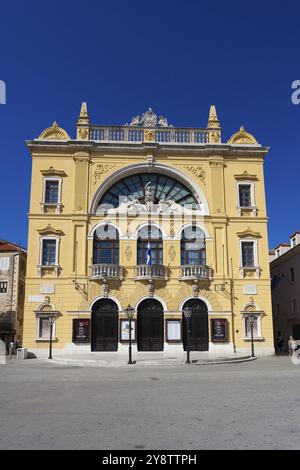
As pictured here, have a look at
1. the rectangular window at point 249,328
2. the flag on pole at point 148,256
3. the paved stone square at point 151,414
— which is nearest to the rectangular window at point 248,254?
the rectangular window at point 249,328

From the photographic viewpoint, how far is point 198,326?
102 ft

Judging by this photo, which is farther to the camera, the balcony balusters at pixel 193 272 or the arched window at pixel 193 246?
the arched window at pixel 193 246

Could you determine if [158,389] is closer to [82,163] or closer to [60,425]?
→ [60,425]

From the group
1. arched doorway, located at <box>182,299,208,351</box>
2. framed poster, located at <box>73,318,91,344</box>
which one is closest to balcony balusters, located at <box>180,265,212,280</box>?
arched doorway, located at <box>182,299,208,351</box>

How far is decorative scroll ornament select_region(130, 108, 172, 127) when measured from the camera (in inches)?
1346

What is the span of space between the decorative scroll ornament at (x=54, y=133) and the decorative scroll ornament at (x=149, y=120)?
16.7ft

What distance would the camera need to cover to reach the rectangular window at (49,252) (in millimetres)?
31578

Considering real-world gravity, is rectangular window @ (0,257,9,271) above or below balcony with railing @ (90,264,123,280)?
above

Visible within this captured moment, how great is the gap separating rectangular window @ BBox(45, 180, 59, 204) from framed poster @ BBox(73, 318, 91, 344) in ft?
28.8

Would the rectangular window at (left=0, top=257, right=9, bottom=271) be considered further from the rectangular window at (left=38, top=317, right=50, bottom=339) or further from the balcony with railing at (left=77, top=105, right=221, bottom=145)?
the balcony with railing at (left=77, top=105, right=221, bottom=145)

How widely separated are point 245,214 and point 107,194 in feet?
33.6

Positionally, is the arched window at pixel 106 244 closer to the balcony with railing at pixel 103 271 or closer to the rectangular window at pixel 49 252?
the balcony with railing at pixel 103 271

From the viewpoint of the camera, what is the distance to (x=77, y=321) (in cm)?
3012
